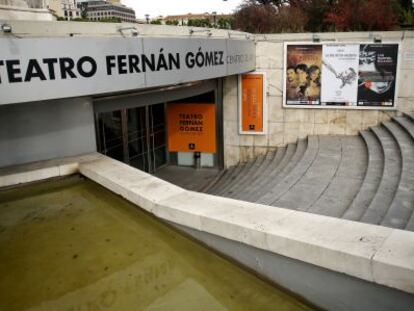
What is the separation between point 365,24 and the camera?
1767 centimetres

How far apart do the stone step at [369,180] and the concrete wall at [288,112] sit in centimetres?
102

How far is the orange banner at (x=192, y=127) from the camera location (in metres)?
14.3

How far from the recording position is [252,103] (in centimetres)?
1407

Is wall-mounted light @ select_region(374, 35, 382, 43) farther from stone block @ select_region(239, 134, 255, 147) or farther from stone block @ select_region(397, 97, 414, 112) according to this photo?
stone block @ select_region(239, 134, 255, 147)

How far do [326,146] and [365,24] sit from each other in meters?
8.11

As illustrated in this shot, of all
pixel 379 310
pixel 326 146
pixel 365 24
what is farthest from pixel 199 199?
pixel 365 24

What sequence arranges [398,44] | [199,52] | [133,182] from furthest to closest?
1. [398,44]
2. [199,52]
3. [133,182]

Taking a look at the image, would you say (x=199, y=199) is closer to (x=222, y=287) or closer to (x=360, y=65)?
(x=222, y=287)

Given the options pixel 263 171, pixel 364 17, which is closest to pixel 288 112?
pixel 263 171

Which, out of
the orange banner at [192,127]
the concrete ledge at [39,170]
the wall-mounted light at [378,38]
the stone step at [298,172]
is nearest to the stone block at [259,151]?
the orange banner at [192,127]

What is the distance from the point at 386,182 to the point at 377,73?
5.51m

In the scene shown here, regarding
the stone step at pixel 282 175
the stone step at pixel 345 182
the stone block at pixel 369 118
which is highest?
the stone block at pixel 369 118

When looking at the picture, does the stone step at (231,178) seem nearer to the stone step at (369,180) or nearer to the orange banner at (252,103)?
the orange banner at (252,103)

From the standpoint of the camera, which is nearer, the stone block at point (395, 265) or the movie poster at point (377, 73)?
the stone block at point (395, 265)
